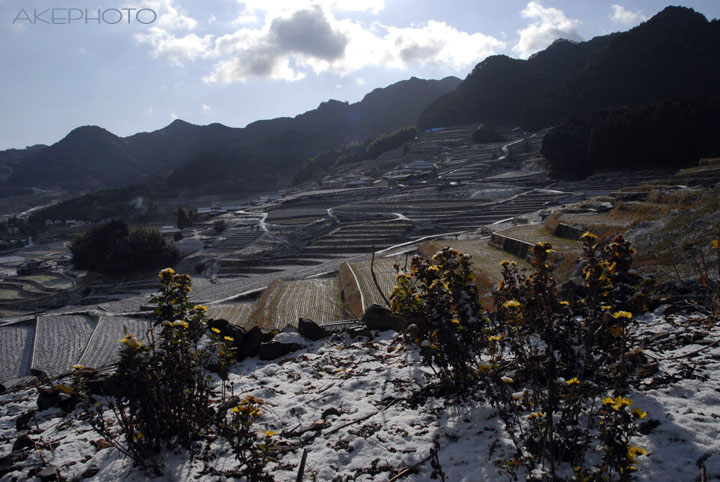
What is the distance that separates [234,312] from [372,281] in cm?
599

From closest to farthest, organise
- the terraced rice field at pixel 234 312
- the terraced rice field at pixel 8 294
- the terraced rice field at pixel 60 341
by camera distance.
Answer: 1. the terraced rice field at pixel 60 341
2. the terraced rice field at pixel 234 312
3. the terraced rice field at pixel 8 294

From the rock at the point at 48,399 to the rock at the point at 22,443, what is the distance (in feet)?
2.42

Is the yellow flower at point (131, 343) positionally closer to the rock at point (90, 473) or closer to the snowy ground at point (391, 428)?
the snowy ground at point (391, 428)

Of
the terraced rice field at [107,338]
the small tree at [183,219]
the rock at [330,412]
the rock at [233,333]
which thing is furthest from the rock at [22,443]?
the small tree at [183,219]

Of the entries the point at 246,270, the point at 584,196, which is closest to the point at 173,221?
the point at 246,270

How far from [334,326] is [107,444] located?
3786 mm

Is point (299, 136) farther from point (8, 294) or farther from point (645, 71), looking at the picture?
A: point (8, 294)

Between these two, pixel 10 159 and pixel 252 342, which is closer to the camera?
pixel 252 342

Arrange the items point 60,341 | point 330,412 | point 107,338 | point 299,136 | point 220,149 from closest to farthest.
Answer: point 330,412 → point 107,338 → point 60,341 → point 299,136 → point 220,149

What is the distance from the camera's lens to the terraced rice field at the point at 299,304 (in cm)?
1383

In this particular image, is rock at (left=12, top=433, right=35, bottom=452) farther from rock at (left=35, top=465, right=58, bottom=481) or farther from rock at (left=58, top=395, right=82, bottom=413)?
rock at (left=58, top=395, right=82, bottom=413)

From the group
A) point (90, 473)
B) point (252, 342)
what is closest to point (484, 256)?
point (252, 342)

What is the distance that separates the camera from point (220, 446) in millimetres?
3488

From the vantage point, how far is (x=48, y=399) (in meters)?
4.45
